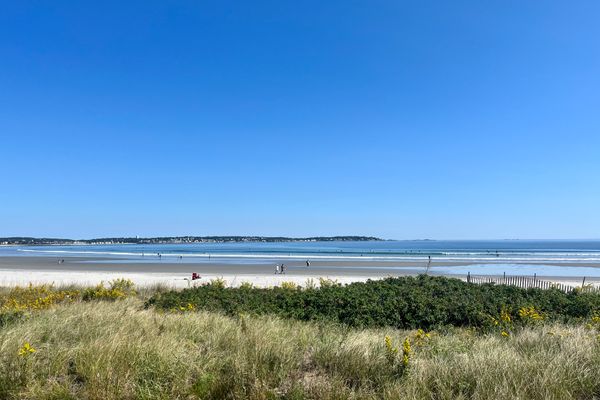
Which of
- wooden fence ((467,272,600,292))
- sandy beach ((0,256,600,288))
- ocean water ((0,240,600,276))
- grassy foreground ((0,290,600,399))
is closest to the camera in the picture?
grassy foreground ((0,290,600,399))

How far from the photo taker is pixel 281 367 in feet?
15.9

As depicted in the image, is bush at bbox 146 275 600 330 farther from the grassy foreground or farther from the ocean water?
the ocean water

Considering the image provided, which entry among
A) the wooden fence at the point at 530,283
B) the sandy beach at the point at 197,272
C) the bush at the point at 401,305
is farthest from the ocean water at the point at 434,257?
the bush at the point at 401,305

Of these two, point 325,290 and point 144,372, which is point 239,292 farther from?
point 144,372

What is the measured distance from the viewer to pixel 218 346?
5.82 meters

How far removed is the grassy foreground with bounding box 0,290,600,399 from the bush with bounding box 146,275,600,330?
390 centimetres

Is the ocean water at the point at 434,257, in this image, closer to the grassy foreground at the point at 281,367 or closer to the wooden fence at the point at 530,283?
the wooden fence at the point at 530,283

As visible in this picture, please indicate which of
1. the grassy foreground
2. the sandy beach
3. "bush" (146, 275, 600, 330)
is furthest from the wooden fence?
the grassy foreground

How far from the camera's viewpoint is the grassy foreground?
4.35 metres

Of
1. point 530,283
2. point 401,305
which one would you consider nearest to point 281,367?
point 401,305

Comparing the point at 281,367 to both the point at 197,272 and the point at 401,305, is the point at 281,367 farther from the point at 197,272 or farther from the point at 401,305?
the point at 197,272

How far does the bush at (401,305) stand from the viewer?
10305 millimetres

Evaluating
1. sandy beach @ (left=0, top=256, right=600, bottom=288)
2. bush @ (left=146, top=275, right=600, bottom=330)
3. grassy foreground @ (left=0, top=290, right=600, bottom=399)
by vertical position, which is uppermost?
grassy foreground @ (left=0, top=290, right=600, bottom=399)

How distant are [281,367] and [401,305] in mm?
6607
